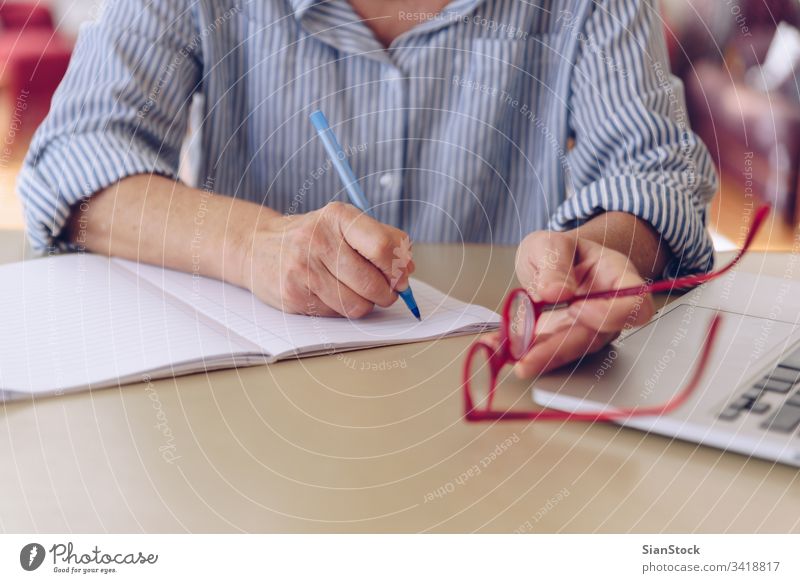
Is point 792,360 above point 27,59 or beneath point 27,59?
above

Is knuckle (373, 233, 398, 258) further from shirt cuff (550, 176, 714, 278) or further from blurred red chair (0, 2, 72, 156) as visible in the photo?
blurred red chair (0, 2, 72, 156)

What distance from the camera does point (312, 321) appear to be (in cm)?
48

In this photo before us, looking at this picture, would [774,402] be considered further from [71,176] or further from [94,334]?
[71,176]

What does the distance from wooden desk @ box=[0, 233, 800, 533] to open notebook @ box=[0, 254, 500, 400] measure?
17mm

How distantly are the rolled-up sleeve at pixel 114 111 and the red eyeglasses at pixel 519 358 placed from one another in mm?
311

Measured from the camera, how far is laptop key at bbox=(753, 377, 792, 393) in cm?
35

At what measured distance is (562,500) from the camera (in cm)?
31

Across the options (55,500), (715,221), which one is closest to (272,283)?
(55,500)

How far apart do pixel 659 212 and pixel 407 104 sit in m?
0.26

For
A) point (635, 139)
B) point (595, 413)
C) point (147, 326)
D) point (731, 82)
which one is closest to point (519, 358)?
point (595, 413)

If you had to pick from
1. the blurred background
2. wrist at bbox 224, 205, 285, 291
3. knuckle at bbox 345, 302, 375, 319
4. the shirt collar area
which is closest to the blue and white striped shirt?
the shirt collar area

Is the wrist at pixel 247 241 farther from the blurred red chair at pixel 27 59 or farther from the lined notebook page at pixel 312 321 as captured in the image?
the blurred red chair at pixel 27 59

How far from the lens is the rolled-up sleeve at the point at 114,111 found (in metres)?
0.60

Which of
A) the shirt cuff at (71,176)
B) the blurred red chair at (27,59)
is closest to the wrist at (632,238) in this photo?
the shirt cuff at (71,176)
